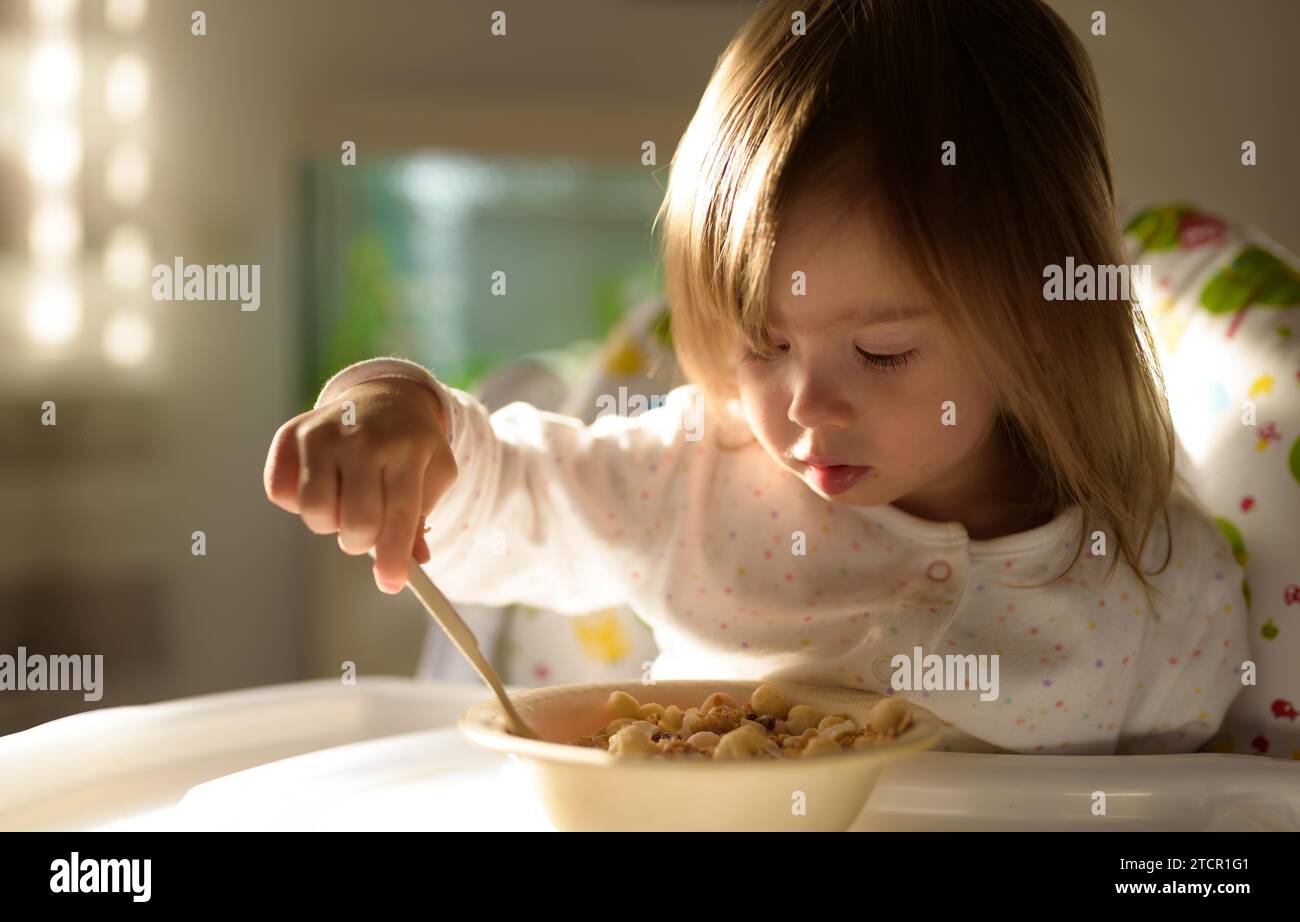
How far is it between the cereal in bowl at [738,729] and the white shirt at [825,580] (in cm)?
10

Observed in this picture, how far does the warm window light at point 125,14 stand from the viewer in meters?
2.62

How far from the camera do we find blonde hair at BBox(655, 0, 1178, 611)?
636 millimetres

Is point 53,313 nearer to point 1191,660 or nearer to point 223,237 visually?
point 223,237

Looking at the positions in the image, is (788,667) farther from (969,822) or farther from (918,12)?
(918,12)

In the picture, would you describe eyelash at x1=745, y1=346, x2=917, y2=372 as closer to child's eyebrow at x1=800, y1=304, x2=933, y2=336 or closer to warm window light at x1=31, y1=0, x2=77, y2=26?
child's eyebrow at x1=800, y1=304, x2=933, y2=336

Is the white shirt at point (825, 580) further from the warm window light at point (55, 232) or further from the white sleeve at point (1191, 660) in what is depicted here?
the warm window light at point (55, 232)

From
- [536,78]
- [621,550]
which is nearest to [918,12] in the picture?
[621,550]

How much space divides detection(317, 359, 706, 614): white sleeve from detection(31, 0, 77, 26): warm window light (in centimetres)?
223

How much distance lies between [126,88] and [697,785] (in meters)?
2.59

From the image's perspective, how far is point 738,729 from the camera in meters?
0.53

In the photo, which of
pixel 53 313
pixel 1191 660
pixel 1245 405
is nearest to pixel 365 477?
pixel 1191 660

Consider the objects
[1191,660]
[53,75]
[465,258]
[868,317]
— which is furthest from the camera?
[465,258]

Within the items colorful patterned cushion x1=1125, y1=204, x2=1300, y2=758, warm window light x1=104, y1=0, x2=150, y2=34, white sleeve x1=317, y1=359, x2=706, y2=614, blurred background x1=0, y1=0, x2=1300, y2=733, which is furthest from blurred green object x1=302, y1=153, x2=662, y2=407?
white sleeve x1=317, y1=359, x2=706, y2=614

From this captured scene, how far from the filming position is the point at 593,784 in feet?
1.66
